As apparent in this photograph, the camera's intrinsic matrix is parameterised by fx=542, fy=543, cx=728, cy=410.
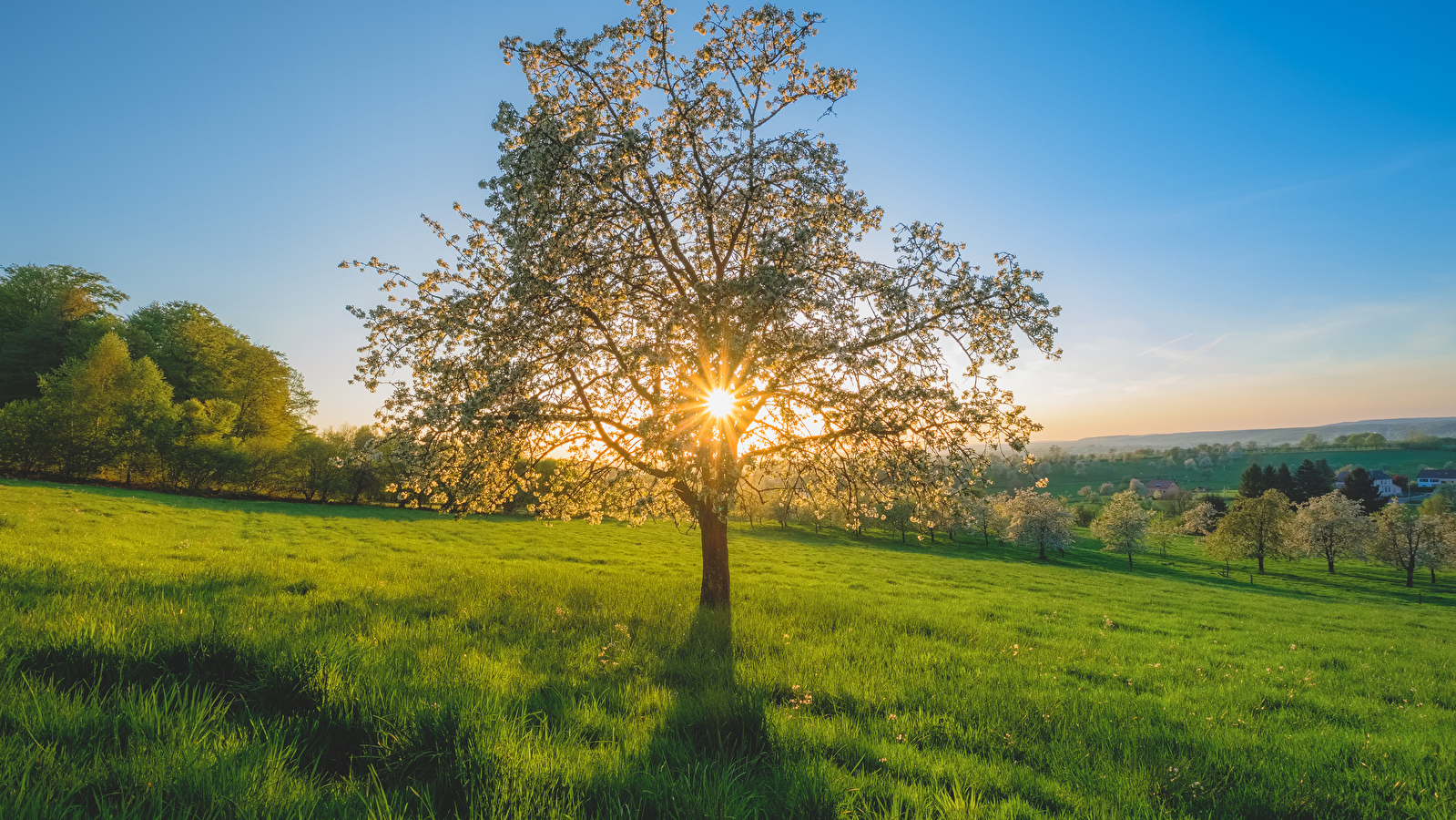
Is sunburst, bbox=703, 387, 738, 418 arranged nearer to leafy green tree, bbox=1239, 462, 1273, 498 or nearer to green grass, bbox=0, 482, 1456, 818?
green grass, bbox=0, 482, 1456, 818

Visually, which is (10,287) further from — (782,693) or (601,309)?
(782,693)

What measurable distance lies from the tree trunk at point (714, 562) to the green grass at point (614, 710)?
3.02ft

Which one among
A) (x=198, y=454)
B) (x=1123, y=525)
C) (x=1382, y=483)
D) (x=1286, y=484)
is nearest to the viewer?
(x=198, y=454)

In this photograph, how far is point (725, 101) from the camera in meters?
11.0

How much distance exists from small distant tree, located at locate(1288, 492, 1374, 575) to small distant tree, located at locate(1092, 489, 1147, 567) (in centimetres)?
1536

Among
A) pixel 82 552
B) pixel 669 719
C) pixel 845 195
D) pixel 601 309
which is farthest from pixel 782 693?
pixel 82 552

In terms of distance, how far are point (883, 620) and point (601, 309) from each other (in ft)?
31.8

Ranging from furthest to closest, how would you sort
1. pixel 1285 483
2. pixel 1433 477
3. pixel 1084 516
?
pixel 1433 477 < pixel 1084 516 < pixel 1285 483

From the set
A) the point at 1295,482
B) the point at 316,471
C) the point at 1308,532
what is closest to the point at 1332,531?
the point at 1308,532

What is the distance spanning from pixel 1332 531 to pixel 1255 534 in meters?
11.4

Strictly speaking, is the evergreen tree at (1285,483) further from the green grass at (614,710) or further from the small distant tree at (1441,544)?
the green grass at (614,710)

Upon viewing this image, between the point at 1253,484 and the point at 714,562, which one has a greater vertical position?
the point at 714,562

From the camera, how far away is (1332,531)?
68.1 m

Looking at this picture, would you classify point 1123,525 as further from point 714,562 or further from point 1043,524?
point 714,562
